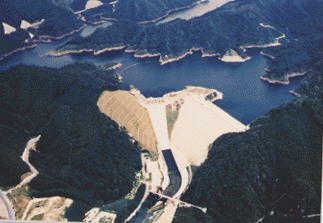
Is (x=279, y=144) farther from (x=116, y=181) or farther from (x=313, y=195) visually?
(x=116, y=181)

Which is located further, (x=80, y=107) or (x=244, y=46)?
(x=244, y=46)

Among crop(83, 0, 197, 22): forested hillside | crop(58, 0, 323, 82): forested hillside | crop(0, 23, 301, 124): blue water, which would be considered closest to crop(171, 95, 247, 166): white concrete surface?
crop(0, 23, 301, 124): blue water

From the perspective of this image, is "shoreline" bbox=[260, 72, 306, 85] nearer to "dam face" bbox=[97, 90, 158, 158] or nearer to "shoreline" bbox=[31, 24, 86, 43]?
"dam face" bbox=[97, 90, 158, 158]

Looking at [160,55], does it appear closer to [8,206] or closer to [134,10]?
[134,10]

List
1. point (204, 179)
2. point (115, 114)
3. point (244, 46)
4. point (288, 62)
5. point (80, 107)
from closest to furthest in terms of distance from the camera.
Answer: point (204, 179)
point (80, 107)
point (115, 114)
point (288, 62)
point (244, 46)

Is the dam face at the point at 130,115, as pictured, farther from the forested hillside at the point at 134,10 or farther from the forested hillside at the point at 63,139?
the forested hillside at the point at 134,10

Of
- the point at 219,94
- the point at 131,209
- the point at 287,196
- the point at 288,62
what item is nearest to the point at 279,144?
the point at 287,196
